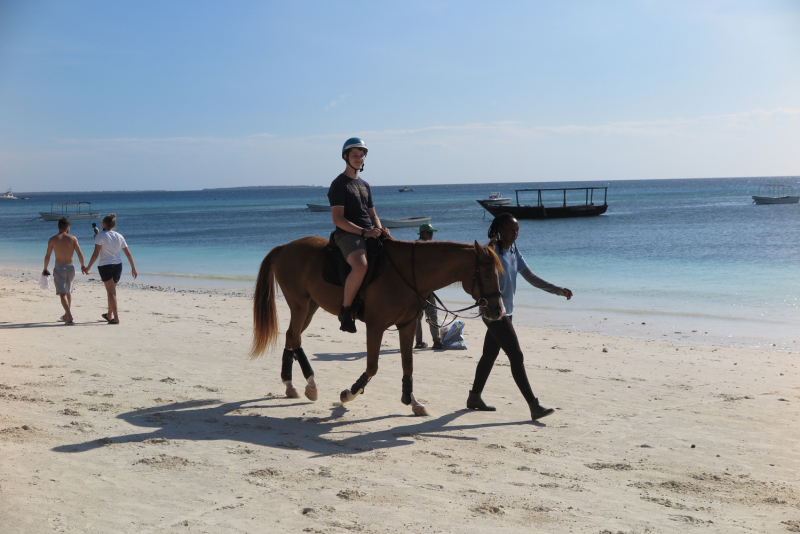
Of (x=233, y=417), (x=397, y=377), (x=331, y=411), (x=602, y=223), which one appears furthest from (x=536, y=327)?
(x=602, y=223)

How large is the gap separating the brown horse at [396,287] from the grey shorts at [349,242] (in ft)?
0.85

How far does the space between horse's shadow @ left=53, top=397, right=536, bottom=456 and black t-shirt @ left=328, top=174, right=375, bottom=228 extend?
1.78m

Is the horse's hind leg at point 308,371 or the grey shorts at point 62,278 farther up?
the grey shorts at point 62,278

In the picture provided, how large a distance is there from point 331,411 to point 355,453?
3.95ft

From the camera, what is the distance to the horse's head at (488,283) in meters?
5.03

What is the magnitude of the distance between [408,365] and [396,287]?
746 millimetres

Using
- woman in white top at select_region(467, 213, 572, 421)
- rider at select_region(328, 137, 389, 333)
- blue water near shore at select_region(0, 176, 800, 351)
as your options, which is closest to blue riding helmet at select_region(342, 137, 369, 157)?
rider at select_region(328, 137, 389, 333)

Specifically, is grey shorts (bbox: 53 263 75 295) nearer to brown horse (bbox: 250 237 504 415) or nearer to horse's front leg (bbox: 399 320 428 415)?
brown horse (bbox: 250 237 504 415)

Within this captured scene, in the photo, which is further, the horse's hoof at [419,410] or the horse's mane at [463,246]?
the horse's hoof at [419,410]

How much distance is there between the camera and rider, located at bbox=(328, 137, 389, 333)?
532cm

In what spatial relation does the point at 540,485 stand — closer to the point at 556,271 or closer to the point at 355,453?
the point at 355,453

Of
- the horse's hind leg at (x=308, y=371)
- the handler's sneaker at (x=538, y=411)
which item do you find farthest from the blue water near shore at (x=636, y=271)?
the horse's hind leg at (x=308, y=371)

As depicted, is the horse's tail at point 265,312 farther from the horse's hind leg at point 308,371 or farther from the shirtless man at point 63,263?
the shirtless man at point 63,263

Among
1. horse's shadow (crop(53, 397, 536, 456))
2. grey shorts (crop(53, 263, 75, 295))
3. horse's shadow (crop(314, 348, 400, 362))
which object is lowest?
horse's shadow (crop(314, 348, 400, 362))
